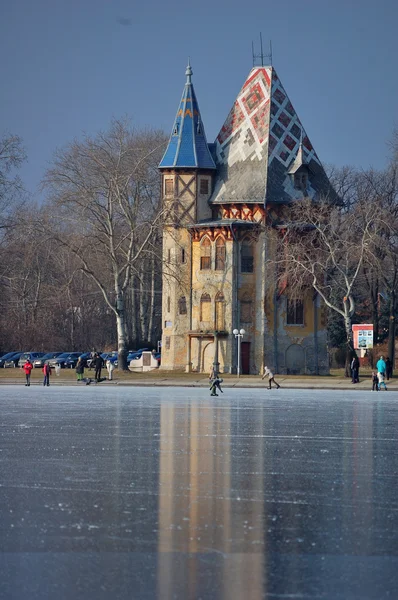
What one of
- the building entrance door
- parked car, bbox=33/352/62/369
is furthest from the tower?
parked car, bbox=33/352/62/369

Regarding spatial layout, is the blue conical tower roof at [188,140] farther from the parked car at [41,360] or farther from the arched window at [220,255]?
the parked car at [41,360]

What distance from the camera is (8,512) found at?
559 inches

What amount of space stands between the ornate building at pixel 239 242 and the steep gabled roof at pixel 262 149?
65 millimetres

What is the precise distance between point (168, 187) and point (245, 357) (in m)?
12.0

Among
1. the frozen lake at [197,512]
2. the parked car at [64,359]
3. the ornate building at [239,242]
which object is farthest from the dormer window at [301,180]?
the frozen lake at [197,512]

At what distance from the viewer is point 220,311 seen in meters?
75.1

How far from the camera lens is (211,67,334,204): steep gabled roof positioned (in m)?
75.0

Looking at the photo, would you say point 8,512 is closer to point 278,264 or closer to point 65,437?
point 65,437

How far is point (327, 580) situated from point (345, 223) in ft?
187

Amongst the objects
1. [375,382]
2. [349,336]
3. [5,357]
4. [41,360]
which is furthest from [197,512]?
[5,357]

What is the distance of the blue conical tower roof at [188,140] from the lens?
249 ft

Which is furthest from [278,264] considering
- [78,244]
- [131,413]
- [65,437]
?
[65,437]

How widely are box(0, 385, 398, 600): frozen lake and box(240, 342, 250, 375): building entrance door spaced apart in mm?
46874

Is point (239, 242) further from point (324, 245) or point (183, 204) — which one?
point (324, 245)
